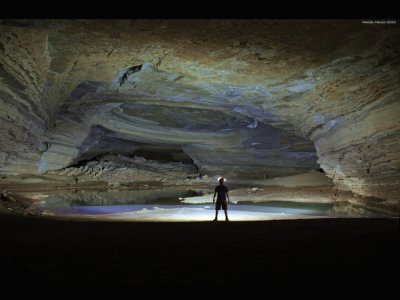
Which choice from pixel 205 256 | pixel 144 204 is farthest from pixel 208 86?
pixel 205 256

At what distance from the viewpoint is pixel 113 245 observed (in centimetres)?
361

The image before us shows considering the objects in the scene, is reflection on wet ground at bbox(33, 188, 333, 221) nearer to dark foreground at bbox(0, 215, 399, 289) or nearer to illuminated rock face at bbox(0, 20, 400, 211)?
illuminated rock face at bbox(0, 20, 400, 211)

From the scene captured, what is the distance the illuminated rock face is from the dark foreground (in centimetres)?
384

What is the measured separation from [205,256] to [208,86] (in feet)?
23.8

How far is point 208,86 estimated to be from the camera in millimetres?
9820

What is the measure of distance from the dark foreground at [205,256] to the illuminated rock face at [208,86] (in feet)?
12.6

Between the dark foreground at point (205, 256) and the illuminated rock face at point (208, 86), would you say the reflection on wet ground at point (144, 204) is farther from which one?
the dark foreground at point (205, 256)

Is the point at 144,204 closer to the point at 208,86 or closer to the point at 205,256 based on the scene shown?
the point at 208,86

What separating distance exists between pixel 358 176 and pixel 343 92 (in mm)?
2640

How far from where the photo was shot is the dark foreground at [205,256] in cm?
260

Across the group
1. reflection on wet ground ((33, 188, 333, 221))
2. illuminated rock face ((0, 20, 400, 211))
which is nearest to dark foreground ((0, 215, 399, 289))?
illuminated rock face ((0, 20, 400, 211))

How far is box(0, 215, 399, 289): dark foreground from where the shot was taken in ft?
8.53

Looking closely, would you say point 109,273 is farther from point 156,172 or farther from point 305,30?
point 156,172

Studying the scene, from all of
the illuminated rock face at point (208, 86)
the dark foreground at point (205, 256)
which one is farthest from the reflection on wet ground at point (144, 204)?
the dark foreground at point (205, 256)
